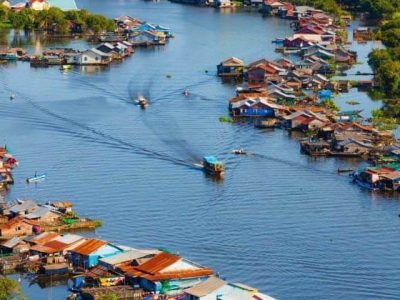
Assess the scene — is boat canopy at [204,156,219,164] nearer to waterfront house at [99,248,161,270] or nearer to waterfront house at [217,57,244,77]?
waterfront house at [99,248,161,270]

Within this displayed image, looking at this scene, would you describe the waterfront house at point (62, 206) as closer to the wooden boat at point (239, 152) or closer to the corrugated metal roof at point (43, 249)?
the corrugated metal roof at point (43, 249)

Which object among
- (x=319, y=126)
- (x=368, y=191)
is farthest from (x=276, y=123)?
(x=368, y=191)

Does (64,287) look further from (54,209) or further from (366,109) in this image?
(366,109)

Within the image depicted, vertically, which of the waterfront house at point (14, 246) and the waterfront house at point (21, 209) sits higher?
the waterfront house at point (21, 209)

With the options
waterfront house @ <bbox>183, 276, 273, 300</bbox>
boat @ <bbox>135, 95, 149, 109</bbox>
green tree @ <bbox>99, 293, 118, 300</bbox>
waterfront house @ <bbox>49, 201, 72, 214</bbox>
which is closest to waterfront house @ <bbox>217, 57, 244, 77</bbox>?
boat @ <bbox>135, 95, 149, 109</bbox>

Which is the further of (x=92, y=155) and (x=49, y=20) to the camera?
(x=49, y=20)

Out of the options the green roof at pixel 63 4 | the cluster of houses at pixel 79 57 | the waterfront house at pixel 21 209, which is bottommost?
the cluster of houses at pixel 79 57

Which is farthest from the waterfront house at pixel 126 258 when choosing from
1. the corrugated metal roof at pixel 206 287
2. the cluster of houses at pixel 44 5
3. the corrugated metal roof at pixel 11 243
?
the cluster of houses at pixel 44 5

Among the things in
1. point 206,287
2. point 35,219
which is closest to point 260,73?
point 35,219
